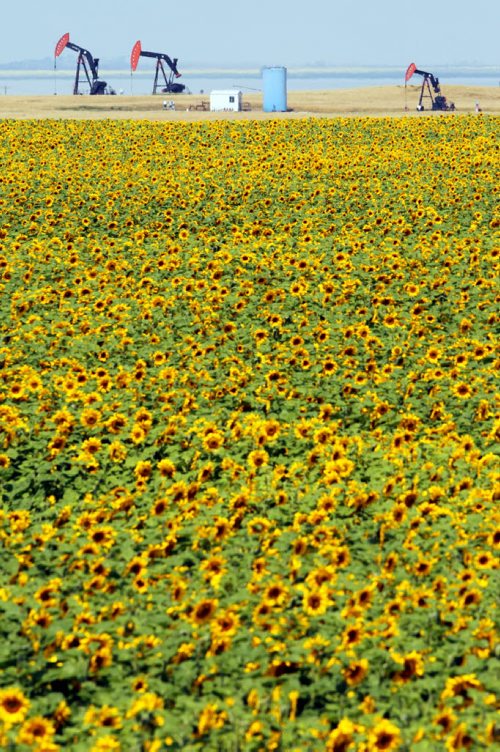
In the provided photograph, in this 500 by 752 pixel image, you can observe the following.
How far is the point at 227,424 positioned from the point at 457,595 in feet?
10.5

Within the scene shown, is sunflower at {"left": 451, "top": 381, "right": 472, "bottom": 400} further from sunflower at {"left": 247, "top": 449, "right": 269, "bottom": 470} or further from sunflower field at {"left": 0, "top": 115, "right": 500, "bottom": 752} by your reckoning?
sunflower at {"left": 247, "top": 449, "right": 269, "bottom": 470}

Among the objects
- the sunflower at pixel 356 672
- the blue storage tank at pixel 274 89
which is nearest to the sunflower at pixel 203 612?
the sunflower at pixel 356 672

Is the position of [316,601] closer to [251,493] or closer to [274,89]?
[251,493]

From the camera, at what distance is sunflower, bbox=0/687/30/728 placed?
4867mm

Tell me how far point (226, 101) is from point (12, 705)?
6647cm

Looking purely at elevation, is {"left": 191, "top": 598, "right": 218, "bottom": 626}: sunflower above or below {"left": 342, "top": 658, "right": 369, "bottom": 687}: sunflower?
above

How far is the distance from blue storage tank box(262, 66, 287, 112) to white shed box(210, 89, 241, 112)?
542 centimetres

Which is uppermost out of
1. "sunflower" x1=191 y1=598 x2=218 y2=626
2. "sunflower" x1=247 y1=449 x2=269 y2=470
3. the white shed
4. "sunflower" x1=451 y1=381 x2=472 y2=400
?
the white shed

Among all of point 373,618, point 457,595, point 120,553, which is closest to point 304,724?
point 373,618

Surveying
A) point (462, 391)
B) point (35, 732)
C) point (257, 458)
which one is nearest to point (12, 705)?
point (35, 732)

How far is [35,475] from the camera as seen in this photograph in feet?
26.0

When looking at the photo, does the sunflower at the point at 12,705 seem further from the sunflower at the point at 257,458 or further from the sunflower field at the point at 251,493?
the sunflower at the point at 257,458

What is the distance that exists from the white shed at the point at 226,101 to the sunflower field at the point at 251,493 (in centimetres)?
5329

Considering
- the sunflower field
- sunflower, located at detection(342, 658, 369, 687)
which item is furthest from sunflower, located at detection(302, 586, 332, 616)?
sunflower, located at detection(342, 658, 369, 687)
